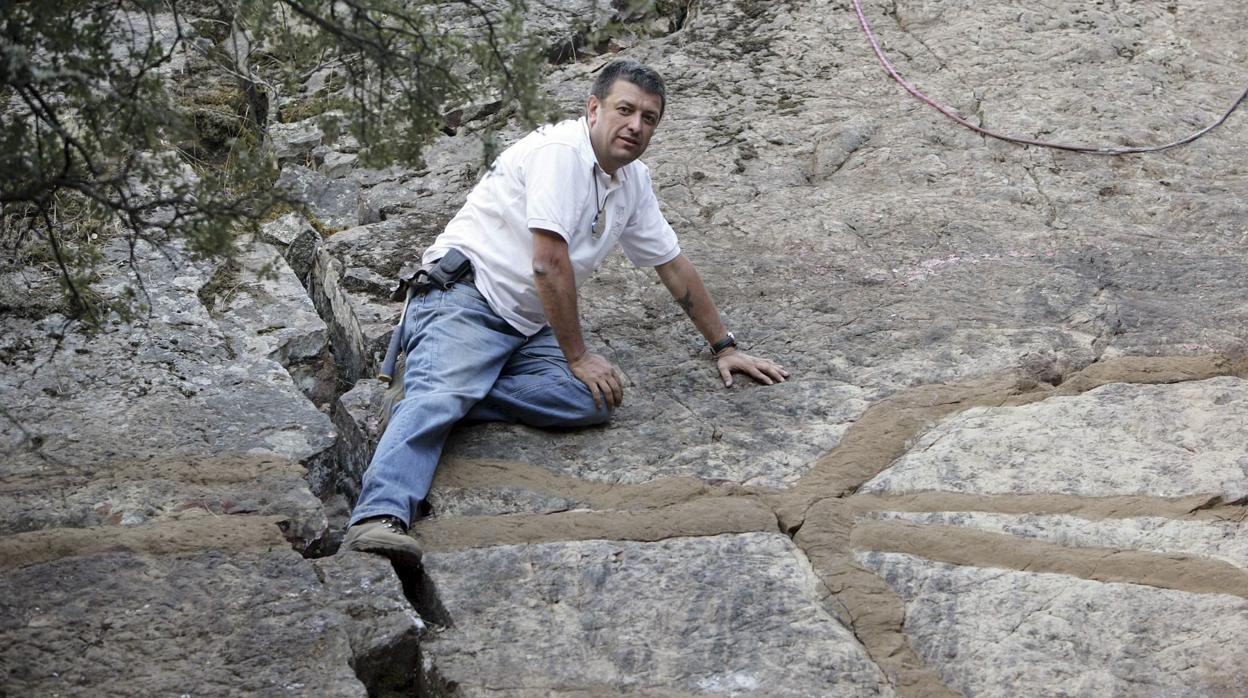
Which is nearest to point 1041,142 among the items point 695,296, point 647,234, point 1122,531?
point 695,296

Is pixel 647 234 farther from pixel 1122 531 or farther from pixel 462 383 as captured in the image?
pixel 1122 531

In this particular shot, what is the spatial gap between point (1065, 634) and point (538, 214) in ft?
5.56

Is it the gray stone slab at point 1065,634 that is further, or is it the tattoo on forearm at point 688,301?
the tattoo on forearm at point 688,301

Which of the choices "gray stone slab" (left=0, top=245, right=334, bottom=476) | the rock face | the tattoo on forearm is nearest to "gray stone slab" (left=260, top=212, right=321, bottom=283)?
the rock face

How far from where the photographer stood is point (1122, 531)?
10.7 feet

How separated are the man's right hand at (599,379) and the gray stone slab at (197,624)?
0.84m

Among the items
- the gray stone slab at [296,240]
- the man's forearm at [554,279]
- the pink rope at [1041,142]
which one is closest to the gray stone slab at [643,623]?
the man's forearm at [554,279]

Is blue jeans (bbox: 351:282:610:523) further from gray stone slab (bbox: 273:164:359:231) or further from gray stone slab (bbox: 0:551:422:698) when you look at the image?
gray stone slab (bbox: 273:164:359:231)

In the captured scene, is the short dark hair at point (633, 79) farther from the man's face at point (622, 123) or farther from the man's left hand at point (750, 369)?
the man's left hand at point (750, 369)

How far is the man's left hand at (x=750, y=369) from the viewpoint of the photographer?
3939mm

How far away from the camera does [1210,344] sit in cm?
399

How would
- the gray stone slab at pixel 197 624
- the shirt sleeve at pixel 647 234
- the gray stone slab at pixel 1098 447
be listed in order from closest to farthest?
1. the gray stone slab at pixel 197 624
2. the gray stone slab at pixel 1098 447
3. the shirt sleeve at pixel 647 234

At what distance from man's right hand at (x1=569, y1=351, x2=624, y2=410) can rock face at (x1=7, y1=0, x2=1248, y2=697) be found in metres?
0.13

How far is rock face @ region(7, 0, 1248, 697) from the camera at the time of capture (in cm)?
287
